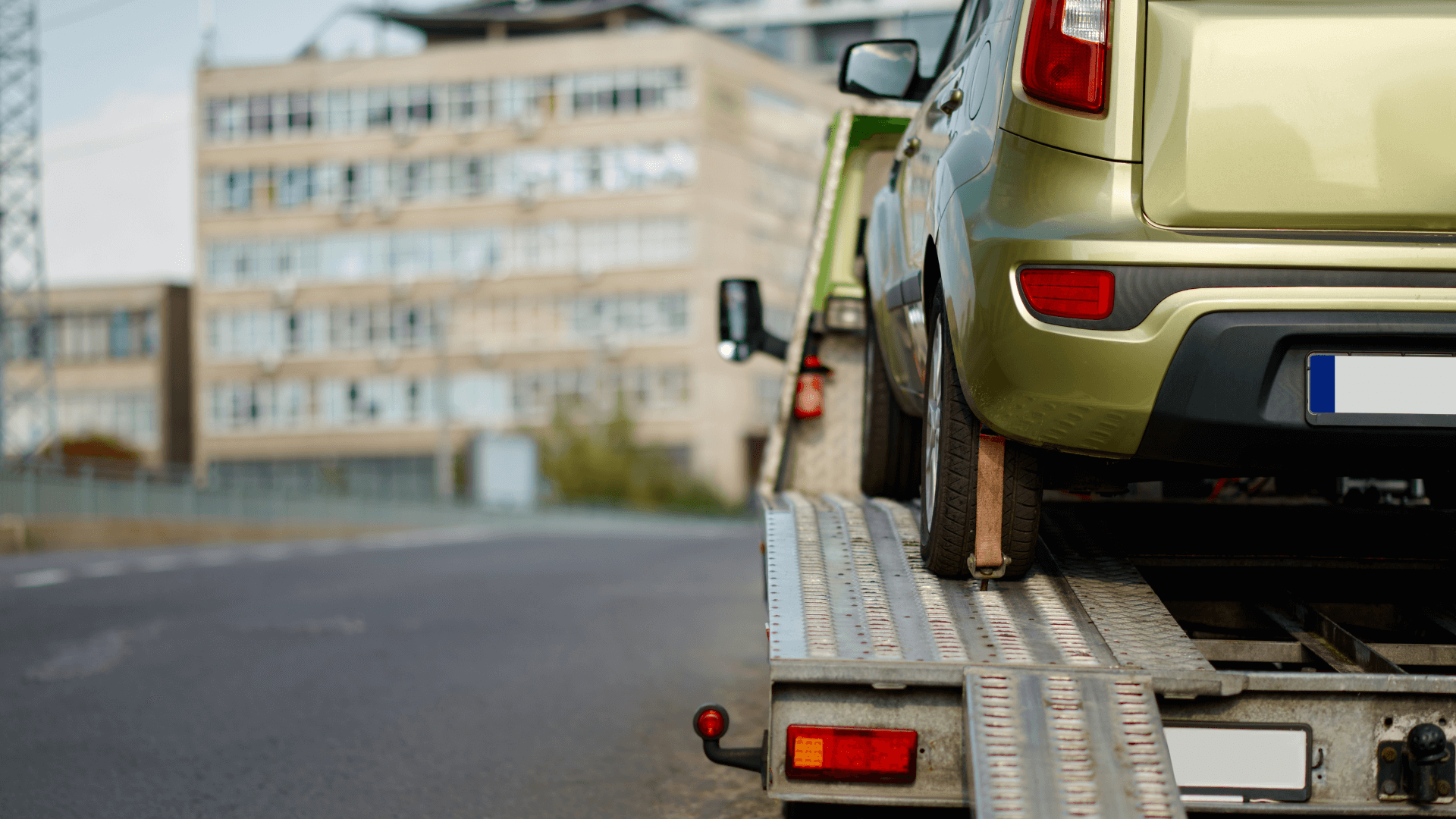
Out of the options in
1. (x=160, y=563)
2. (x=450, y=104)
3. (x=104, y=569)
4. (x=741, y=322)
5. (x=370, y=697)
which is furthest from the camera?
(x=450, y=104)

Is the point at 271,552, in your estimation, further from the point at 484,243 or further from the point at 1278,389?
the point at 484,243

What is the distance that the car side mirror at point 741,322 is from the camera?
707cm

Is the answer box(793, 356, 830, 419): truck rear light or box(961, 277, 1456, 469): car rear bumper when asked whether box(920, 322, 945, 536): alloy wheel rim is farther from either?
box(793, 356, 830, 419): truck rear light

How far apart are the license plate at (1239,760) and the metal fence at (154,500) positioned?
79.5 ft

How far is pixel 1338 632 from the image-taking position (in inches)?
145

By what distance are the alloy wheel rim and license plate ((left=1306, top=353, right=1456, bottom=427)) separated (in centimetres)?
103

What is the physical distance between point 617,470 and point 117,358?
28402 millimetres

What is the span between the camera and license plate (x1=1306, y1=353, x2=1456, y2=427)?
3061mm

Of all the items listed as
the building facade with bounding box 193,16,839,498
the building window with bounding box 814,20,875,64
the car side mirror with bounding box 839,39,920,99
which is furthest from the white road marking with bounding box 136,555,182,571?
the building window with bounding box 814,20,875,64

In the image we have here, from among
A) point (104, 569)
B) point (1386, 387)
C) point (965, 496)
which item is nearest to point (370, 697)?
point (965, 496)

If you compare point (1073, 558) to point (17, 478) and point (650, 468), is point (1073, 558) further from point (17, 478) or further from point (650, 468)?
point (650, 468)

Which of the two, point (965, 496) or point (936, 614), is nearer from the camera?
point (936, 614)

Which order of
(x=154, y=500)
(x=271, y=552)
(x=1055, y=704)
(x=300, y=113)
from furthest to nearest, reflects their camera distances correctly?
(x=300, y=113), (x=154, y=500), (x=271, y=552), (x=1055, y=704)

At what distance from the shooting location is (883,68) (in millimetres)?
5125
